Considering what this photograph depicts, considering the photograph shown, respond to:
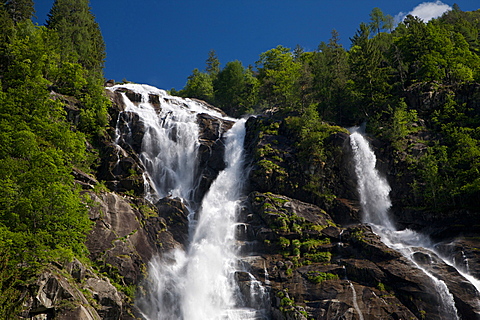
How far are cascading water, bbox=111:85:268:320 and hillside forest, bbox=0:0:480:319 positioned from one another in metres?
6.07

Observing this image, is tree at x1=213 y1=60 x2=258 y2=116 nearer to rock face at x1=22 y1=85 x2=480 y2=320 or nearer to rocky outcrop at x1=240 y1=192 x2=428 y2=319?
rock face at x1=22 y1=85 x2=480 y2=320

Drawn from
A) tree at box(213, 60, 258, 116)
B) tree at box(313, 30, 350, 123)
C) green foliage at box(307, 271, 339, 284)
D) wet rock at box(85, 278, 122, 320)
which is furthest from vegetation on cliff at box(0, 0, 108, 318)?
tree at box(313, 30, 350, 123)

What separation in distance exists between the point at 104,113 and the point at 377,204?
29.7 meters

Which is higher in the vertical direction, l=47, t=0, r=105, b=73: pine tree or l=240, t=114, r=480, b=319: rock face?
l=47, t=0, r=105, b=73: pine tree

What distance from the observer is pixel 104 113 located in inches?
1528

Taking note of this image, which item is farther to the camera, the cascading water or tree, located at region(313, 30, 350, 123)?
tree, located at region(313, 30, 350, 123)

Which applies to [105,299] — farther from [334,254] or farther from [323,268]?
[334,254]

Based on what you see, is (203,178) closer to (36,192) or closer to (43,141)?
(43,141)

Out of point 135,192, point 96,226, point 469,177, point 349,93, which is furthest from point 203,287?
point 349,93

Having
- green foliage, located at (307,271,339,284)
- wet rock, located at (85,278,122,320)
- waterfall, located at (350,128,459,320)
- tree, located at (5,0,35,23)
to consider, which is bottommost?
wet rock, located at (85,278,122,320)

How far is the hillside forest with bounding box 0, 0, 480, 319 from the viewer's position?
67.8 ft

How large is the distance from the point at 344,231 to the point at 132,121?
86.7ft

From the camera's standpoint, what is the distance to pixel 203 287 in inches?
1135

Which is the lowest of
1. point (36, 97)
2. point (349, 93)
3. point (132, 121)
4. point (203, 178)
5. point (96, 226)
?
point (96, 226)
